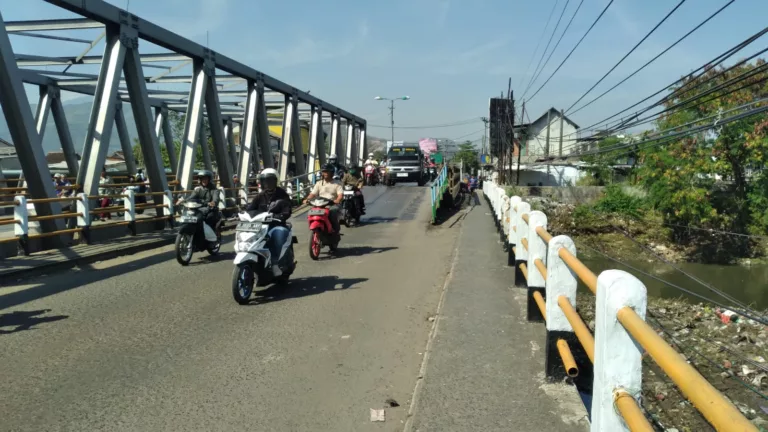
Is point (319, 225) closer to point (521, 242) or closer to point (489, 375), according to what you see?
point (521, 242)

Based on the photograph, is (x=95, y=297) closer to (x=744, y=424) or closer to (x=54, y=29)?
(x=744, y=424)

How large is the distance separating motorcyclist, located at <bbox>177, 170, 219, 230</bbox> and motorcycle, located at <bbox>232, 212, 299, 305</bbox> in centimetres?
308

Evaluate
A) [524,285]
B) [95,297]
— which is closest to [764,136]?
[524,285]

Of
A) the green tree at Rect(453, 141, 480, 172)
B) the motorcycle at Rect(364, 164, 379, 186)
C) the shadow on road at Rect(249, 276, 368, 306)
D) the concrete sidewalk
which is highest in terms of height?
the green tree at Rect(453, 141, 480, 172)

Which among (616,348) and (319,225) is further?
(319,225)

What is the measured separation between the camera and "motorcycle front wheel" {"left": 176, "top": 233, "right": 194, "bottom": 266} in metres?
9.42

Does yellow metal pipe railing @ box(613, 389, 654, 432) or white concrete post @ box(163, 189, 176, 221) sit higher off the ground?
white concrete post @ box(163, 189, 176, 221)

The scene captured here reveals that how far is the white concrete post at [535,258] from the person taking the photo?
17.4ft

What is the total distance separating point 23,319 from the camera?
246 inches

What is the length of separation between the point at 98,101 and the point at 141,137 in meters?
1.37

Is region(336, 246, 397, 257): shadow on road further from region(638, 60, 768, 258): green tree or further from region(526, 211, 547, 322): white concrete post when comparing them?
region(638, 60, 768, 258): green tree

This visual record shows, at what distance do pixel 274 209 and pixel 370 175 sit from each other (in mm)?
23940

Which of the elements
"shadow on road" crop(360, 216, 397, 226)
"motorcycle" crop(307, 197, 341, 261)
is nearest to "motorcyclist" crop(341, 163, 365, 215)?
"shadow on road" crop(360, 216, 397, 226)

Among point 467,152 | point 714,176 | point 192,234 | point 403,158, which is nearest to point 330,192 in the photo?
point 192,234
